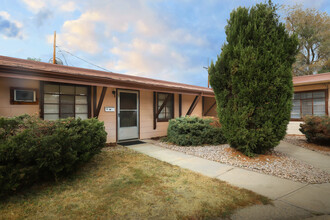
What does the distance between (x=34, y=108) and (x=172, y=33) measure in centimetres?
1193

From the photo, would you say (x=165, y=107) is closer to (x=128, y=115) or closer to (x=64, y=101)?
(x=128, y=115)

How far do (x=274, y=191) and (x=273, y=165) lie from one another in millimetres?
1554

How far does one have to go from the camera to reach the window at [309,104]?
803 cm

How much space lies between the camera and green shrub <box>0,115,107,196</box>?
7.80 feet

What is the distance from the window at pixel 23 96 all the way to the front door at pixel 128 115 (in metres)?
2.61

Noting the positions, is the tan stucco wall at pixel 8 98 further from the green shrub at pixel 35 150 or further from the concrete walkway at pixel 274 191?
the concrete walkway at pixel 274 191

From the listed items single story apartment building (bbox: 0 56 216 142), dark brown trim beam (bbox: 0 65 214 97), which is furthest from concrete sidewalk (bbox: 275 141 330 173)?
dark brown trim beam (bbox: 0 65 214 97)

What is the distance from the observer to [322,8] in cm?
1588

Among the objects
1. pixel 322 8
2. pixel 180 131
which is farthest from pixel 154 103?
pixel 322 8

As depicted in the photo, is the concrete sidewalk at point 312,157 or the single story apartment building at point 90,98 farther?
the single story apartment building at point 90,98

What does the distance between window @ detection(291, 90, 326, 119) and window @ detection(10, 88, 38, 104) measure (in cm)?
1111

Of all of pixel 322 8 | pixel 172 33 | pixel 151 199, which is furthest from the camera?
pixel 322 8

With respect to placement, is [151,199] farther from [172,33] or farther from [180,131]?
[172,33]

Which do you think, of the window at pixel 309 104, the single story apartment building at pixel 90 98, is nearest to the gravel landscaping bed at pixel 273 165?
the single story apartment building at pixel 90 98
